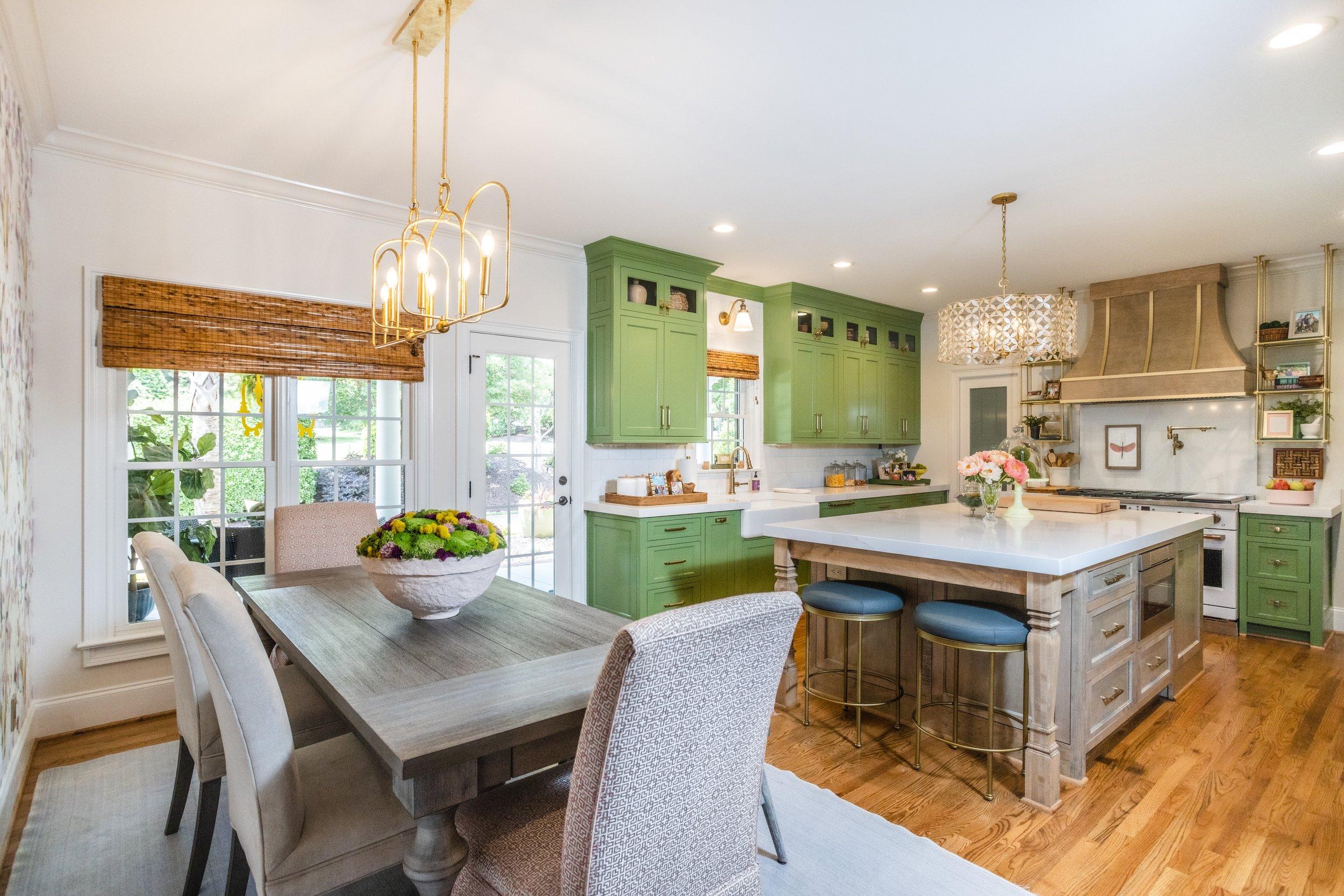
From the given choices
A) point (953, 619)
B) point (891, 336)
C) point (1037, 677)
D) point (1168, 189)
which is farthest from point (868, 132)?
point (891, 336)

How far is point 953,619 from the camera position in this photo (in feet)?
8.07

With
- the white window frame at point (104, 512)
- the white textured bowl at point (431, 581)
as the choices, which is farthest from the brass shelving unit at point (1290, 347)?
the white window frame at point (104, 512)

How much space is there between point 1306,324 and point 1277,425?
0.68 m

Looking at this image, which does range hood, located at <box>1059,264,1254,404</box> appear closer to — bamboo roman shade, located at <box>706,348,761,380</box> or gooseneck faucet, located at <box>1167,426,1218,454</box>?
gooseneck faucet, located at <box>1167,426,1218,454</box>

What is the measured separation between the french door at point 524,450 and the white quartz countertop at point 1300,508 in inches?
169

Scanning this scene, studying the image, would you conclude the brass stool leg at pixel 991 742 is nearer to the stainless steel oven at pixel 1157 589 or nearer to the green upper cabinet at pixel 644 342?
the stainless steel oven at pixel 1157 589

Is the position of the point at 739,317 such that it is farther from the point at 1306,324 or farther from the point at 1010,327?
the point at 1306,324

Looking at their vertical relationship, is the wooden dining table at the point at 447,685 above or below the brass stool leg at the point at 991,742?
above

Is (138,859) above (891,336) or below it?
below

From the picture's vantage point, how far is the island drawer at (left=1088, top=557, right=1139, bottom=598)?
2535mm

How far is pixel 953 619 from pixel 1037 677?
32 centimetres

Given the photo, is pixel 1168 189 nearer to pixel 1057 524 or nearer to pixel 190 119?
pixel 1057 524

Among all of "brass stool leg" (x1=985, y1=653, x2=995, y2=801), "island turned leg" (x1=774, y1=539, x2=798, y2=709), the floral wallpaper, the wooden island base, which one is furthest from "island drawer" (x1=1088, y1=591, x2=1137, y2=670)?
the floral wallpaper

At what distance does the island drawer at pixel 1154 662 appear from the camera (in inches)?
116
